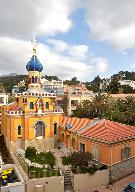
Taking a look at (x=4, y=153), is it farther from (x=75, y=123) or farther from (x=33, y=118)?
(x=75, y=123)

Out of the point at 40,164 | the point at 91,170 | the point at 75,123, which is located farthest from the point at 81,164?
the point at 75,123

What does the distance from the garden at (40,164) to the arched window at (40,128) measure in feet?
12.7

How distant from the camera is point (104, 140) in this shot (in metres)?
30.5

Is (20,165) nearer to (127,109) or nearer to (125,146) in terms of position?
(125,146)

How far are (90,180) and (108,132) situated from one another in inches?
244

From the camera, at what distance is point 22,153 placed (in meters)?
35.6

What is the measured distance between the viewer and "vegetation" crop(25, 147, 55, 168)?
33125 millimetres

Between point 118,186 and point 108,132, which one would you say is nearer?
point 118,186

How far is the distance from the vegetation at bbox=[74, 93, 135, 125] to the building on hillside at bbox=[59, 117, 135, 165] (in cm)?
1441

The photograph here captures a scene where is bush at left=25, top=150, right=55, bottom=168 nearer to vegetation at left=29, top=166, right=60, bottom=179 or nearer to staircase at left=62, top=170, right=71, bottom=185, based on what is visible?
staircase at left=62, top=170, right=71, bottom=185

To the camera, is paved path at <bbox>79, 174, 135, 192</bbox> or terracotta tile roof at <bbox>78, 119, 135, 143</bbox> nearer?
paved path at <bbox>79, 174, 135, 192</bbox>

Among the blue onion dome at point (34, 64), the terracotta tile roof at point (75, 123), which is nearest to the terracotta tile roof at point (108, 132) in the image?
the terracotta tile roof at point (75, 123)

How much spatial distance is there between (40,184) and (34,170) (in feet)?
5.19

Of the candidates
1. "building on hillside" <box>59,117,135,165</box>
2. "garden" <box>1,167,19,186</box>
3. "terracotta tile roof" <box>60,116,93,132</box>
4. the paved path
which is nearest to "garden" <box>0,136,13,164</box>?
"garden" <box>1,167,19,186</box>
